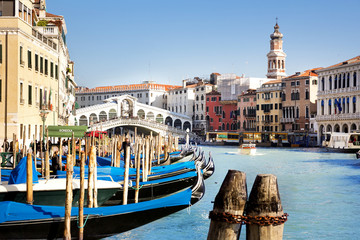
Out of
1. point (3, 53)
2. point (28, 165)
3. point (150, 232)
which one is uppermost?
point (3, 53)

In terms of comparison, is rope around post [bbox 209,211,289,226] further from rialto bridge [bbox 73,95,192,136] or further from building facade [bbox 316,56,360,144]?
rialto bridge [bbox 73,95,192,136]

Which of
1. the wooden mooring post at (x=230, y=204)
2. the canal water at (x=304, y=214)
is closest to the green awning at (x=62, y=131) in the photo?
the canal water at (x=304, y=214)

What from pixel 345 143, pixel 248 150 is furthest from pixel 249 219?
pixel 345 143

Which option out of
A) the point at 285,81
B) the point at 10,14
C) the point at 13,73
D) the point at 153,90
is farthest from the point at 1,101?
the point at 153,90

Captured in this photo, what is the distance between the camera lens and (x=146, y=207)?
646 cm

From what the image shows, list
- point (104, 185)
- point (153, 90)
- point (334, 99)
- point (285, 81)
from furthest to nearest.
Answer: point (153, 90) → point (285, 81) → point (334, 99) → point (104, 185)

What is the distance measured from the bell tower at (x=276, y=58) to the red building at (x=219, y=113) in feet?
18.5

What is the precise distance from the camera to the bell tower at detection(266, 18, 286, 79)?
5522 cm

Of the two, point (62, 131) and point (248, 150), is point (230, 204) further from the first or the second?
point (248, 150)

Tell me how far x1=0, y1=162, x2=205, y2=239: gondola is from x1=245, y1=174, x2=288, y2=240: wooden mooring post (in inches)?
124

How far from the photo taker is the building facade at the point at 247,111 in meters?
49.0

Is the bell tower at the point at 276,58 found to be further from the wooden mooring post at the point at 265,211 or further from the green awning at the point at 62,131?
the wooden mooring post at the point at 265,211

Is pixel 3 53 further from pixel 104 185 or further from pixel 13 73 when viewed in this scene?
pixel 104 185

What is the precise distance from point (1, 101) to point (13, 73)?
798 millimetres
